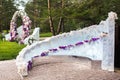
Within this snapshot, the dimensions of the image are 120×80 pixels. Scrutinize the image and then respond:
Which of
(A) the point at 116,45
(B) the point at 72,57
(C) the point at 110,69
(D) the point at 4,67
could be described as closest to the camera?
(C) the point at 110,69

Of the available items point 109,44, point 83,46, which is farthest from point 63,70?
point 109,44

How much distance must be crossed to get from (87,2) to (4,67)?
283 inches

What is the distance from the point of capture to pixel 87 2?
15055 mm

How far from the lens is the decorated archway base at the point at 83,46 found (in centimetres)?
707

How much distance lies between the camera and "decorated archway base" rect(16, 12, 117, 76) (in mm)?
7074

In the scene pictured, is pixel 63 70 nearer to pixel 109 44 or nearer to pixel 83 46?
pixel 83 46

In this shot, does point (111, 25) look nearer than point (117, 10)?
Yes

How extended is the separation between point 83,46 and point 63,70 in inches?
31.5

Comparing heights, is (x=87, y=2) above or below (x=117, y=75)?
above

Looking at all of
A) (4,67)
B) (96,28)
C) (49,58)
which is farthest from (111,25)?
(4,67)

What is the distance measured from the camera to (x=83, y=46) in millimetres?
7648

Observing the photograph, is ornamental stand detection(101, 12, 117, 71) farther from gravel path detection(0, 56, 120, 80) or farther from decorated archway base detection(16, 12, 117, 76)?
gravel path detection(0, 56, 120, 80)

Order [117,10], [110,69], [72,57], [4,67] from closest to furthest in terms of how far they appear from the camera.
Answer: [110,69], [72,57], [4,67], [117,10]

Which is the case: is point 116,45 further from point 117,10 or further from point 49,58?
point 117,10
